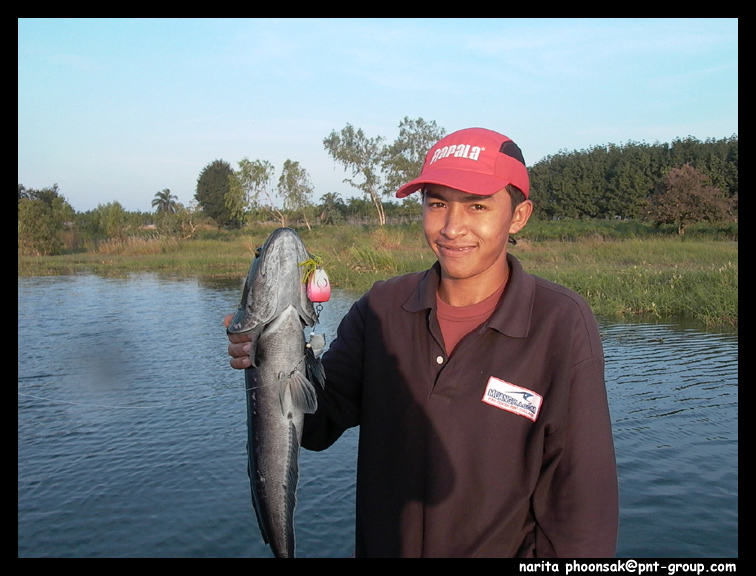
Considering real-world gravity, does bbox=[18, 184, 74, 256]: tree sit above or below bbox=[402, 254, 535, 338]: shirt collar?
above

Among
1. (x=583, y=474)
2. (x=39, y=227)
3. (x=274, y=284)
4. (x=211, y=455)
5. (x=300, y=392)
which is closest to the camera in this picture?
(x=583, y=474)

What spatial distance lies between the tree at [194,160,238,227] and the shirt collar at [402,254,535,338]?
54274 millimetres

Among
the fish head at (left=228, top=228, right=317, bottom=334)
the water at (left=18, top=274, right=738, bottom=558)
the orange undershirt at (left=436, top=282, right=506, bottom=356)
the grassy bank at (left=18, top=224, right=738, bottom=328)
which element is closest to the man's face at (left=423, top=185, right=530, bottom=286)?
the orange undershirt at (left=436, top=282, right=506, bottom=356)

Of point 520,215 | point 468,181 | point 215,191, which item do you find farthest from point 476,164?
point 215,191

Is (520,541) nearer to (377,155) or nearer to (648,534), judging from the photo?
(648,534)

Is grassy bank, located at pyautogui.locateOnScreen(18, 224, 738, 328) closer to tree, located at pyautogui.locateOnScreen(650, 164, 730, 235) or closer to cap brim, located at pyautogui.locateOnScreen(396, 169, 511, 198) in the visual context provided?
tree, located at pyautogui.locateOnScreen(650, 164, 730, 235)

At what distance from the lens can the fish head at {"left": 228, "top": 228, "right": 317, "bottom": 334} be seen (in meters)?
2.30

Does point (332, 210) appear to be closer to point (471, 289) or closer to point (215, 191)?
point (215, 191)

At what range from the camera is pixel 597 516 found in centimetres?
219

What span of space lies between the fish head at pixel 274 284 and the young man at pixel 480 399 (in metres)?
0.20

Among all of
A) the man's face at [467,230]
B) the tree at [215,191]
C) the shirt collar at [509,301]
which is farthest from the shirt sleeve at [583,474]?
the tree at [215,191]

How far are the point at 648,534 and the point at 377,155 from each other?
141 ft

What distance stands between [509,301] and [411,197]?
41.8m

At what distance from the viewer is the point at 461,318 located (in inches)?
98.0
